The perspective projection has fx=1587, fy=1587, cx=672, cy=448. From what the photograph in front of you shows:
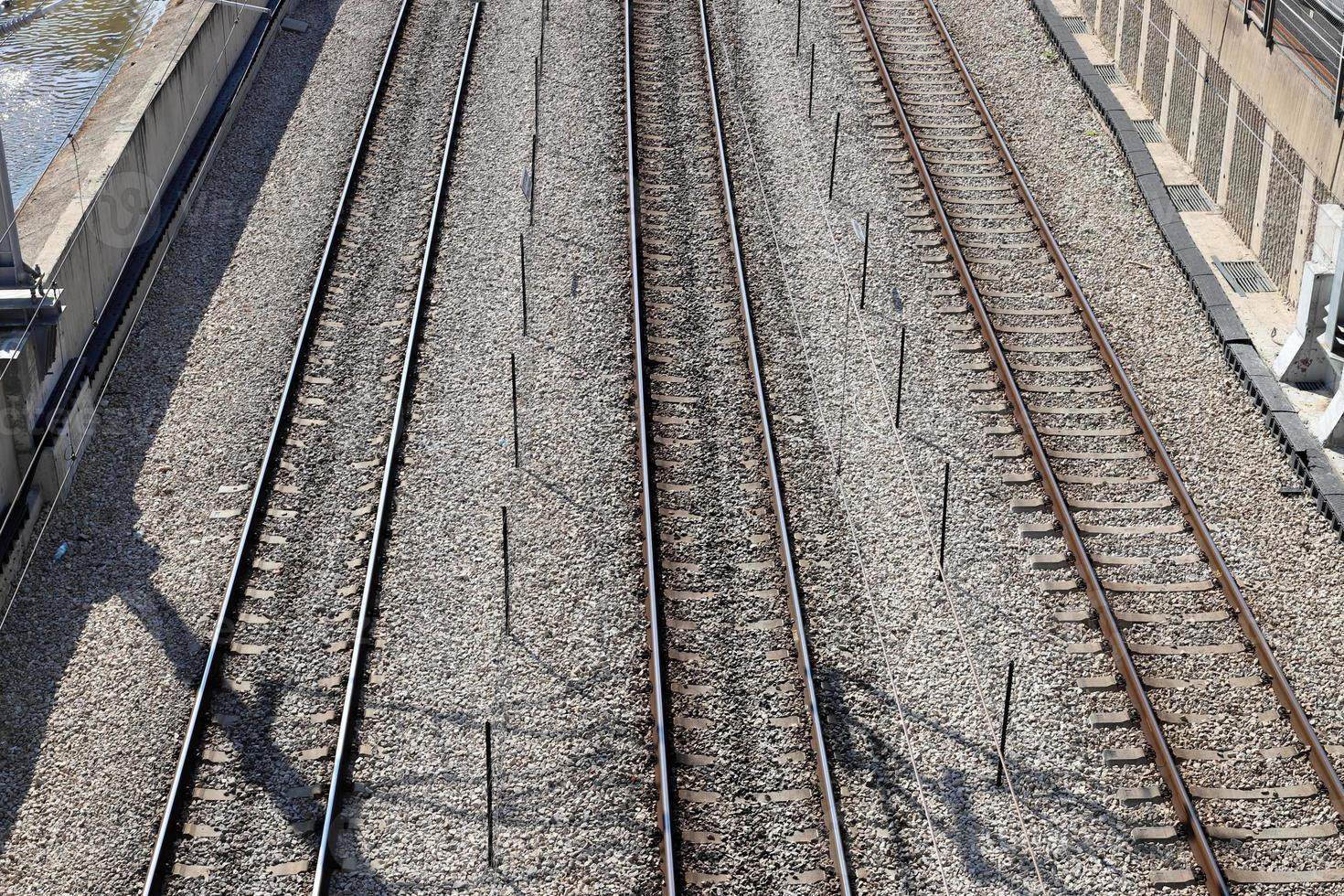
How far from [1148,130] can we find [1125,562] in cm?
1002

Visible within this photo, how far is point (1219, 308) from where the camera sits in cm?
1775

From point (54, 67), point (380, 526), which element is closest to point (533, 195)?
point (380, 526)

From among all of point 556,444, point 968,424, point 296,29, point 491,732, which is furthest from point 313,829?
point 296,29

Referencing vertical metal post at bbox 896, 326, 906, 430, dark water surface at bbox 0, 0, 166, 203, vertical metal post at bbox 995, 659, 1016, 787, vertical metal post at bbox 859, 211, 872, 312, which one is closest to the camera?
vertical metal post at bbox 995, 659, 1016, 787

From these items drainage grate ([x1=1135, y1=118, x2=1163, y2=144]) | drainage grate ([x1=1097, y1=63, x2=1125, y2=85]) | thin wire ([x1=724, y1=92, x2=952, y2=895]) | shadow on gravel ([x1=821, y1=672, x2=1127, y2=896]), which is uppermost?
drainage grate ([x1=1097, y1=63, x2=1125, y2=85])

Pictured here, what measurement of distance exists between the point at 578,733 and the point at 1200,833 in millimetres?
4618

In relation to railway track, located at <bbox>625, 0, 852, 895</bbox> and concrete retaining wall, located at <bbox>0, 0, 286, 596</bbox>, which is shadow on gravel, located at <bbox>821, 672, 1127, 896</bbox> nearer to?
railway track, located at <bbox>625, 0, 852, 895</bbox>

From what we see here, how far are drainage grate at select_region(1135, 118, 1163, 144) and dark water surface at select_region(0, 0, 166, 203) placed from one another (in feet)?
52.4

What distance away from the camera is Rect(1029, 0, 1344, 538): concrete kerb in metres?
15.1

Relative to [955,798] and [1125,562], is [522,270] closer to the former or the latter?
[1125,562]

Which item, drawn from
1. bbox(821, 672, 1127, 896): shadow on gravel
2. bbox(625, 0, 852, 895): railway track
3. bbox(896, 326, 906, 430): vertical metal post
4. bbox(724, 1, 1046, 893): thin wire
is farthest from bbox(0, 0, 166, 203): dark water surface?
bbox(821, 672, 1127, 896): shadow on gravel

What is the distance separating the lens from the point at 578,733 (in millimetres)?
12297

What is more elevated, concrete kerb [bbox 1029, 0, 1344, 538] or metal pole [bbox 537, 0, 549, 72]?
metal pole [bbox 537, 0, 549, 72]

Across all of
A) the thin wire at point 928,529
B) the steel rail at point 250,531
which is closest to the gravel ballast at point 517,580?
the steel rail at point 250,531
